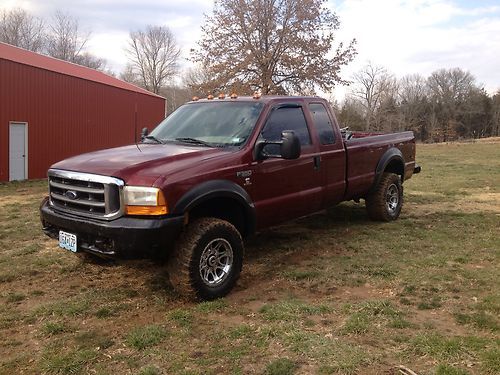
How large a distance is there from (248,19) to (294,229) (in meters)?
25.1

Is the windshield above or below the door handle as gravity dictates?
above

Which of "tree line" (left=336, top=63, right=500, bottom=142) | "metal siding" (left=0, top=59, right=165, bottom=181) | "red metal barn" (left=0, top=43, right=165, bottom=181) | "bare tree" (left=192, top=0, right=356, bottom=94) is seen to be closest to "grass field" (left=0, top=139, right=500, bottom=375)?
"red metal barn" (left=0, top=43, right=165, bottom=181)

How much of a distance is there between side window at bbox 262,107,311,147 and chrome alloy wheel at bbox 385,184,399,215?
2.48 meters

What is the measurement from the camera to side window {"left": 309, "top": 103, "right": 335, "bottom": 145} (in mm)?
6047

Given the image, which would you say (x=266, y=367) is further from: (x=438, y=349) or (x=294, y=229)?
(x=294, y=229)

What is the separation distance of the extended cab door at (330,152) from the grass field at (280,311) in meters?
0.78

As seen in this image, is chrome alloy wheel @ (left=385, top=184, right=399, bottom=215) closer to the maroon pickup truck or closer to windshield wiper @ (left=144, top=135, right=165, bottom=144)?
the maroon pickup truck

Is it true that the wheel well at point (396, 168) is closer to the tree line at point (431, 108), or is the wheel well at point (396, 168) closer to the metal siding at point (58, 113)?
the metal siding at point (58, 113)

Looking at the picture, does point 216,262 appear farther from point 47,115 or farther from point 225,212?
point 47,115

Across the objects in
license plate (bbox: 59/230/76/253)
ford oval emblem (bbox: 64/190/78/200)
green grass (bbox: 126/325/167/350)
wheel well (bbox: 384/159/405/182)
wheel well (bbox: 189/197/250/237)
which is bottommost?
green grass (bbox: 126/325/167/350)

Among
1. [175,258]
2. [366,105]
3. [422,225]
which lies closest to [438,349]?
[175,258]

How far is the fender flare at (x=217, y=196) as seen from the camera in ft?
13.5

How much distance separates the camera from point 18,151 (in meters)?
16.5

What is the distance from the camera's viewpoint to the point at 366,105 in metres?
66.2
